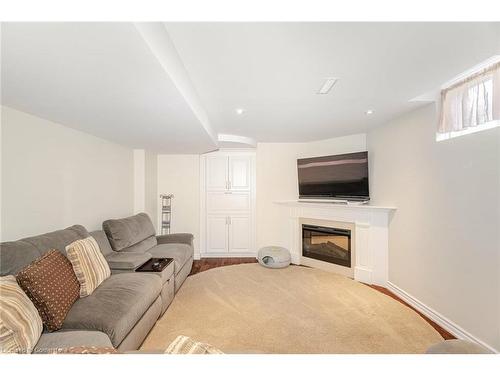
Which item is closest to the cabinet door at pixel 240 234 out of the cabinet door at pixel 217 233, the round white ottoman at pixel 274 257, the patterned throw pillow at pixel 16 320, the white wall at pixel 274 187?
the cabinet door at pixel 217 233

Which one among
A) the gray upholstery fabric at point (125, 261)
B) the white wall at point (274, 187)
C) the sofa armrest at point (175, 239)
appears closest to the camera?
the gray upholstery fabric at point (125, 261)

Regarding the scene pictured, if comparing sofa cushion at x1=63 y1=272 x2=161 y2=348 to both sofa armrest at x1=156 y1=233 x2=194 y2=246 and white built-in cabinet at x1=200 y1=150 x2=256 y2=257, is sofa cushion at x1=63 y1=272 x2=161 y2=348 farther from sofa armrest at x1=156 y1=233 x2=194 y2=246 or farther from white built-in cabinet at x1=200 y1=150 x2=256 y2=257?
white built-in cabinet at x1=200 y1=150 x2=256 y2=257

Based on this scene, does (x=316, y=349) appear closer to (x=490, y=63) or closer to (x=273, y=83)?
(x=273, y=83)

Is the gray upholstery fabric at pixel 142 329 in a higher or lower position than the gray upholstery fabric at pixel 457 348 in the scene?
lower

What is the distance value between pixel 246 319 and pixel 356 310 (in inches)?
49.9

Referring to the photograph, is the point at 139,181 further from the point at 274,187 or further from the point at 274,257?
the point at 274,257

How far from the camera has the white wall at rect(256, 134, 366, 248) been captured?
4.62m

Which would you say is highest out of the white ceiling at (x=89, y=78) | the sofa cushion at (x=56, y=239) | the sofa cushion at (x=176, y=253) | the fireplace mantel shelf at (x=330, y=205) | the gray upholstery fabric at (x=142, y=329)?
the white ceiling at (x=89, y=78)

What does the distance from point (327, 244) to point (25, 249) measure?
3.91 m

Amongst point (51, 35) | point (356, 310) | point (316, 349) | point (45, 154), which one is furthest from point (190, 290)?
point (51, 35)

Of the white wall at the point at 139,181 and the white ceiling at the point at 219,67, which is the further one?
the white wall at the point at 139,181

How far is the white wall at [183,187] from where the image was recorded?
16.0ft

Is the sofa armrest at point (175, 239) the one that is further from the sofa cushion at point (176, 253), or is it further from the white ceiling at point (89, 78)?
the white ceiling at point (89, 78)
